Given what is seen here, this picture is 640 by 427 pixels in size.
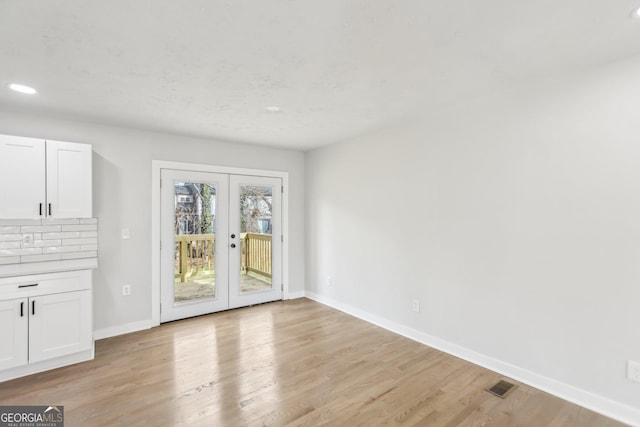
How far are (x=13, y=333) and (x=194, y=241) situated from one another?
189 cm

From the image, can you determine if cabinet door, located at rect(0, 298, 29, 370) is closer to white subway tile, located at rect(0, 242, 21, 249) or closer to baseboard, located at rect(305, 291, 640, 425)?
white subway tile, located at rect(0, 242, 21, 249)

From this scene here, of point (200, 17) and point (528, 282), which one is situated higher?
point (200, 17)

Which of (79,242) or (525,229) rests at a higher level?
(525,229)

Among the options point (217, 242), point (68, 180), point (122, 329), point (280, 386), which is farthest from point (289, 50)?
point (122, 329)

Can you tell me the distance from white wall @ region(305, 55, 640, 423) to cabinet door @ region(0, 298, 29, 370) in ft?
11.4

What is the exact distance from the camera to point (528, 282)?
2514mm

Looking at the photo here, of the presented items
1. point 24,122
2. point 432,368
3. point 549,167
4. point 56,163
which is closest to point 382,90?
point 549,167

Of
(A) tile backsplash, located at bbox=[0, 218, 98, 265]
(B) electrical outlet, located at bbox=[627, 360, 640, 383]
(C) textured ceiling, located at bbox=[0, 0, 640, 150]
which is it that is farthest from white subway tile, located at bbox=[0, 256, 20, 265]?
(B) electrical outlet, located at bbox=[627, 360, 640, 383]

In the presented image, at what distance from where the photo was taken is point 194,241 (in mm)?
4102

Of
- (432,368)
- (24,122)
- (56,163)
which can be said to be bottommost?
(432,368)

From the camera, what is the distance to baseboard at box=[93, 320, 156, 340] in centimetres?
344

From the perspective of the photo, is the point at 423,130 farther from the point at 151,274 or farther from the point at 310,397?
the point at 151,274

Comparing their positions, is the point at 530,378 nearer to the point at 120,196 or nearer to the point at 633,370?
the point at 633,370

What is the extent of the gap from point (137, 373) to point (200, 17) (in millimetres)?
2844
